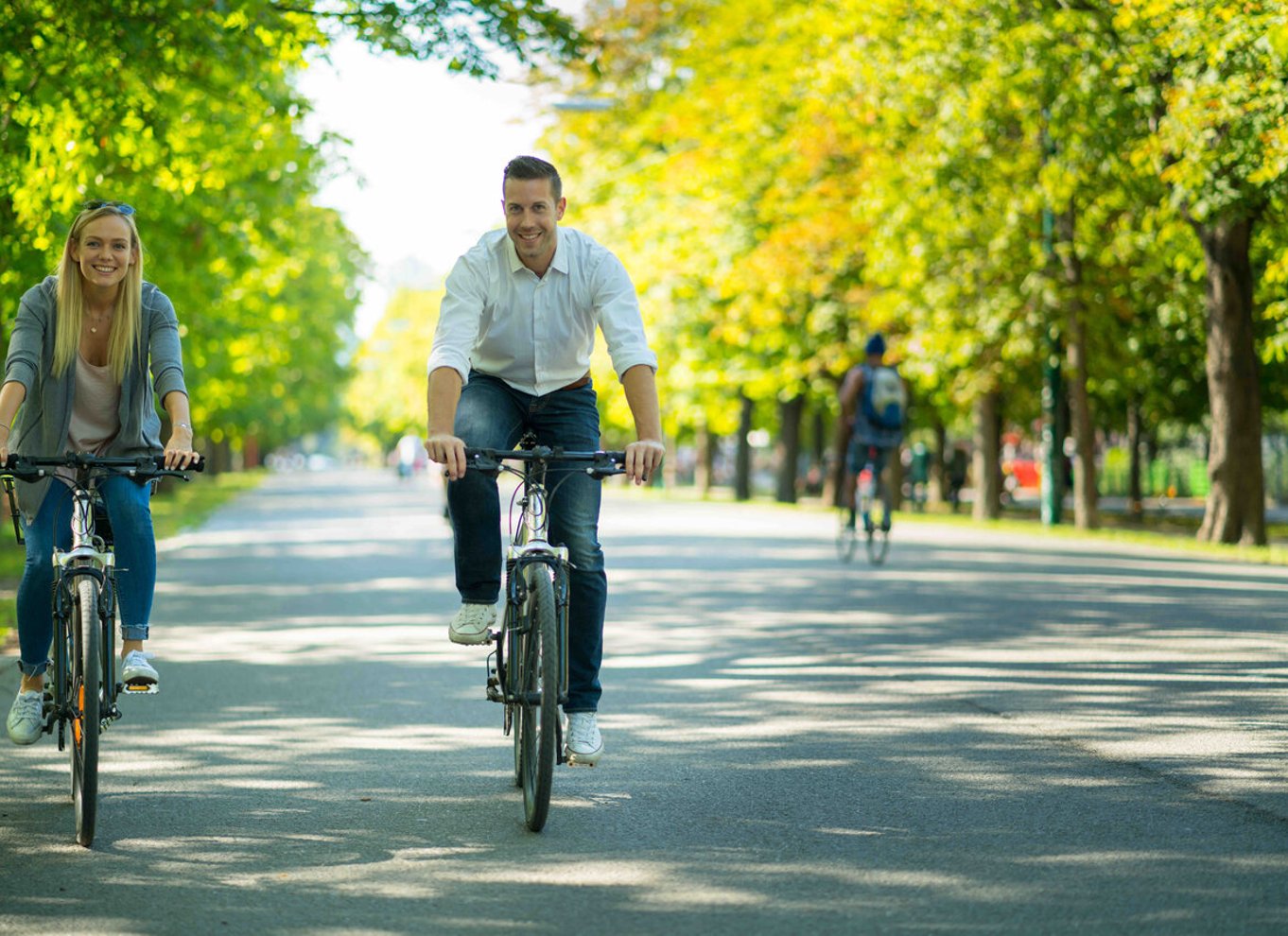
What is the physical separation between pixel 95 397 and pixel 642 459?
6.29 ft

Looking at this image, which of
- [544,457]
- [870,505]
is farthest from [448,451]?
[870,505]

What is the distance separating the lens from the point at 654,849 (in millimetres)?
5258

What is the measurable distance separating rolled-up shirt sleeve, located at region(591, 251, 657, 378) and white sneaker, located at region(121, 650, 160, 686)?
1740mm

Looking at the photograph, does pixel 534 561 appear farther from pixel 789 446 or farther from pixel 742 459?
pixel 742 459

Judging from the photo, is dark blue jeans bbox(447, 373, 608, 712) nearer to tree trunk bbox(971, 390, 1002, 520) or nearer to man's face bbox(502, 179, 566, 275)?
man's face bbox(502, 179, 566, 275)

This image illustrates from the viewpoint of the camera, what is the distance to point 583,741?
5.89m

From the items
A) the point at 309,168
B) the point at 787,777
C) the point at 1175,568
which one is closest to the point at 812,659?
the point at 787,777

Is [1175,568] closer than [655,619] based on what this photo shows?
No

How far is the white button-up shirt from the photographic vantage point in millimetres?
5871

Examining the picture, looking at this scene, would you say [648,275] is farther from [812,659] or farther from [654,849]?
[654,849]

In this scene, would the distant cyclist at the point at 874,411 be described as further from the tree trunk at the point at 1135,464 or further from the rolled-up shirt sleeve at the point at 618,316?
the tree trunk at the point at 1135,464

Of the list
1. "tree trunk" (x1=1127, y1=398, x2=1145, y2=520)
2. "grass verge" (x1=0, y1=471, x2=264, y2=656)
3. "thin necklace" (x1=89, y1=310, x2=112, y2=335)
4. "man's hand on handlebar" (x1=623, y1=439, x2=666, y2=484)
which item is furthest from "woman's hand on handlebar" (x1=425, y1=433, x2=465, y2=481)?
"tree trunk" (x1=1127, y1=398, x2=1145, y2=520)

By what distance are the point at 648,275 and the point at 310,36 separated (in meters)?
26.9

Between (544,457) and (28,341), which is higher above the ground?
(28,341)
